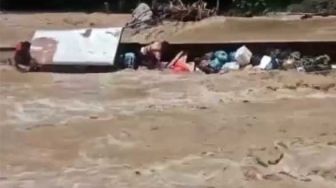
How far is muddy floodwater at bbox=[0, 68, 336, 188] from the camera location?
5.99 metres

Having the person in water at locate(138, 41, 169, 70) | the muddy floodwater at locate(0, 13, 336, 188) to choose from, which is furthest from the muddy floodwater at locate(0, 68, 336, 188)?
the person in water at locate(138, 41, 169, 70)

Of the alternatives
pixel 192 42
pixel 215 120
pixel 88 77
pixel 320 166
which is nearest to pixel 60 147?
pixel 215 120

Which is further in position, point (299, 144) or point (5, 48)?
point (5, 48)

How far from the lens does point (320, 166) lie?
6066mm

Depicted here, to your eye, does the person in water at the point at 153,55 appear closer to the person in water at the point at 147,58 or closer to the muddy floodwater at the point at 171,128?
the person in water at the point at 147,58

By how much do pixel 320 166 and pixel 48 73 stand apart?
4108 mm

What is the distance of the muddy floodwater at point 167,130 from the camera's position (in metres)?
5.99

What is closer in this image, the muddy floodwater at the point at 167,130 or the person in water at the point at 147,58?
the muddy floodwater at the point at 167,130

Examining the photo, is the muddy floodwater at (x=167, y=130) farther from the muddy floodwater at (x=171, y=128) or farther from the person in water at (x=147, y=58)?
the person in water at (x=147, y=58)

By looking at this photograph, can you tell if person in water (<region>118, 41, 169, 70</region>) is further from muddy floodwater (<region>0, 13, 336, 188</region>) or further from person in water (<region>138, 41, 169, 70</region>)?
muddy floodwater (<region>0, 13, 336, 188</region>)

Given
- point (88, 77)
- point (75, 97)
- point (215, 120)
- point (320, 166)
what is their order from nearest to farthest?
point (320, 166)
point (215, 120)
point (75, 97)
point (88, 77)

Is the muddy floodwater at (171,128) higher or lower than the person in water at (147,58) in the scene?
higher

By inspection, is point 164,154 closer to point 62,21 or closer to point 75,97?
point 75,97

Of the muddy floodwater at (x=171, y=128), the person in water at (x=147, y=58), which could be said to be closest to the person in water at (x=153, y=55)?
the person in water at (x=147, y=58)
